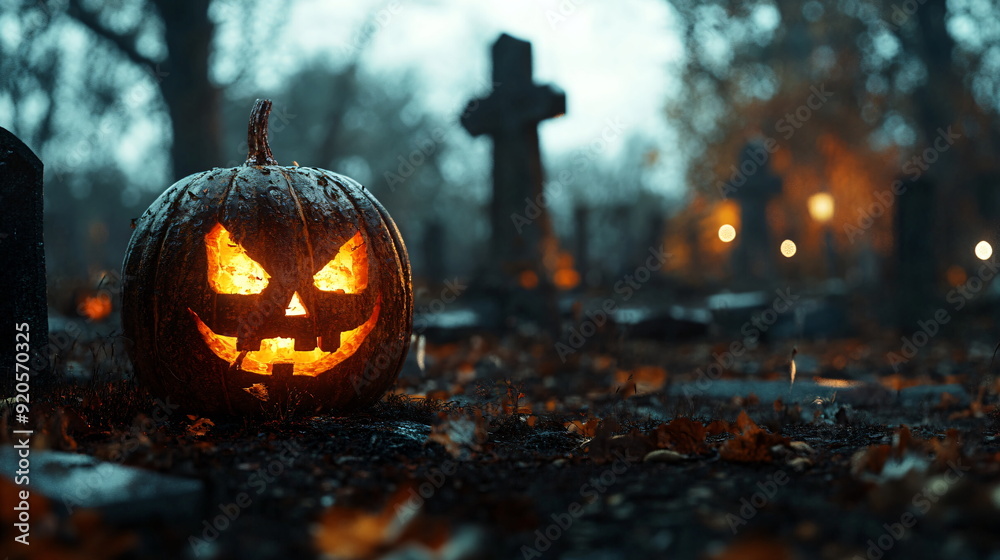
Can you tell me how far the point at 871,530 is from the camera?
1975 mm


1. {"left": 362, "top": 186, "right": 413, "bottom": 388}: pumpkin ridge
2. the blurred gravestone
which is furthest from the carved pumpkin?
the blurred gravestone

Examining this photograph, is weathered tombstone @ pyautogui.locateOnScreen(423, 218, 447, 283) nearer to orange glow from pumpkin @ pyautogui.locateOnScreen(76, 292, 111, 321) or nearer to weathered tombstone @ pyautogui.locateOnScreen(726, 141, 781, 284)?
weathered tombstone @ pyautogui.locateOnScreen(726, 141, 781, 284)

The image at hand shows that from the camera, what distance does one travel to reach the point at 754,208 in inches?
800

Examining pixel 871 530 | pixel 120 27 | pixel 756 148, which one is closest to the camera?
pixel 871 530

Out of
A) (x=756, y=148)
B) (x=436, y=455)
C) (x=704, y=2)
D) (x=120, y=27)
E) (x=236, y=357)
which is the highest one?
(x=704, y=2)

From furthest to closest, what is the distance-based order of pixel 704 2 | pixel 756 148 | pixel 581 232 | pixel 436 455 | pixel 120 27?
pixel 756 148 < pixel 581 232 < pixel 704 2 < pixel 120 27 < pixel 436 455

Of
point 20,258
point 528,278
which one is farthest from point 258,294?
point 528,278

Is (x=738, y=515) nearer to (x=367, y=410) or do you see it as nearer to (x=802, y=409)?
(x=367, y=410)

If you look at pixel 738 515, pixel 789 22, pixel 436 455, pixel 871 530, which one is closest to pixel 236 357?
pixel 436 455

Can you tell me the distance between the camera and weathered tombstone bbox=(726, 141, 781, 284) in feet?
63.7

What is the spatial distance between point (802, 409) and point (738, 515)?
261 centimetres

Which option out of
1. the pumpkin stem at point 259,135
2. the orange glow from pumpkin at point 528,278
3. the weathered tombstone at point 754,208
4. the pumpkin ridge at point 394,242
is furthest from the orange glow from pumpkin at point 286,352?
the weathered tombstone at point 754,208

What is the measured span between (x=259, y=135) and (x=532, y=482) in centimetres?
238

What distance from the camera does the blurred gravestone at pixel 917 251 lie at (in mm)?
10133
